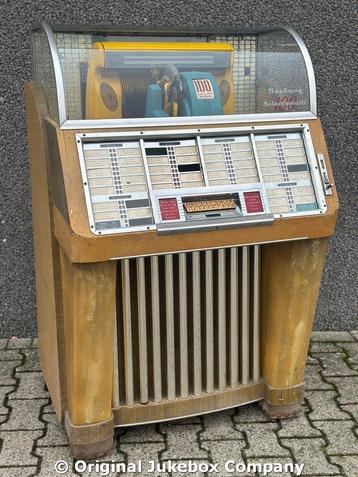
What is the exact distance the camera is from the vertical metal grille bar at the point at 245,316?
9.32ft

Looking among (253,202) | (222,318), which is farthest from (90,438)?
(253,202)

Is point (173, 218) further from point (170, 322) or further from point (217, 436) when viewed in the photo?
point (217, 436)

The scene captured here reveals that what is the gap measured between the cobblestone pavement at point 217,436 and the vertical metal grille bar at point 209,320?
0.76 ft

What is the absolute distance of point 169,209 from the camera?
96.7 inches

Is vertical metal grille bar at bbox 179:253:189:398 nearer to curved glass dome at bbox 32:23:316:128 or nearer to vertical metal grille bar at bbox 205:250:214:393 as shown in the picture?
vertical metal grille bar at bbox 205:250:214:393

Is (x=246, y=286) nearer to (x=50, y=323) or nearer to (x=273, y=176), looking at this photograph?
(x=273, y=176)

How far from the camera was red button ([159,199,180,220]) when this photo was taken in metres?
2.45

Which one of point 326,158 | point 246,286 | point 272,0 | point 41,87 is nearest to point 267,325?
point 246,286

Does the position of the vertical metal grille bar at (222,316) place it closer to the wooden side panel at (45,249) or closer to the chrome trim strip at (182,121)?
the chrome trim strip at (182,121)

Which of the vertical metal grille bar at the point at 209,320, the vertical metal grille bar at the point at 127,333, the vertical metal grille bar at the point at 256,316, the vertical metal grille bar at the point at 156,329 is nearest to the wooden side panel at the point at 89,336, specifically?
the vertical metal grille bar at the point at 127,333

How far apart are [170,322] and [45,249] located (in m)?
0.63

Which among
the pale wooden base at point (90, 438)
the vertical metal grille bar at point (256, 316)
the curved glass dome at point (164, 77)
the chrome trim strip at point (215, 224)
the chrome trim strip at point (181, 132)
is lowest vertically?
the pale wooden base at point (90, 438)

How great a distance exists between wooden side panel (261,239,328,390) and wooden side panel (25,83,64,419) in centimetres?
91

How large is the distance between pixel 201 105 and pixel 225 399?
1284mm
